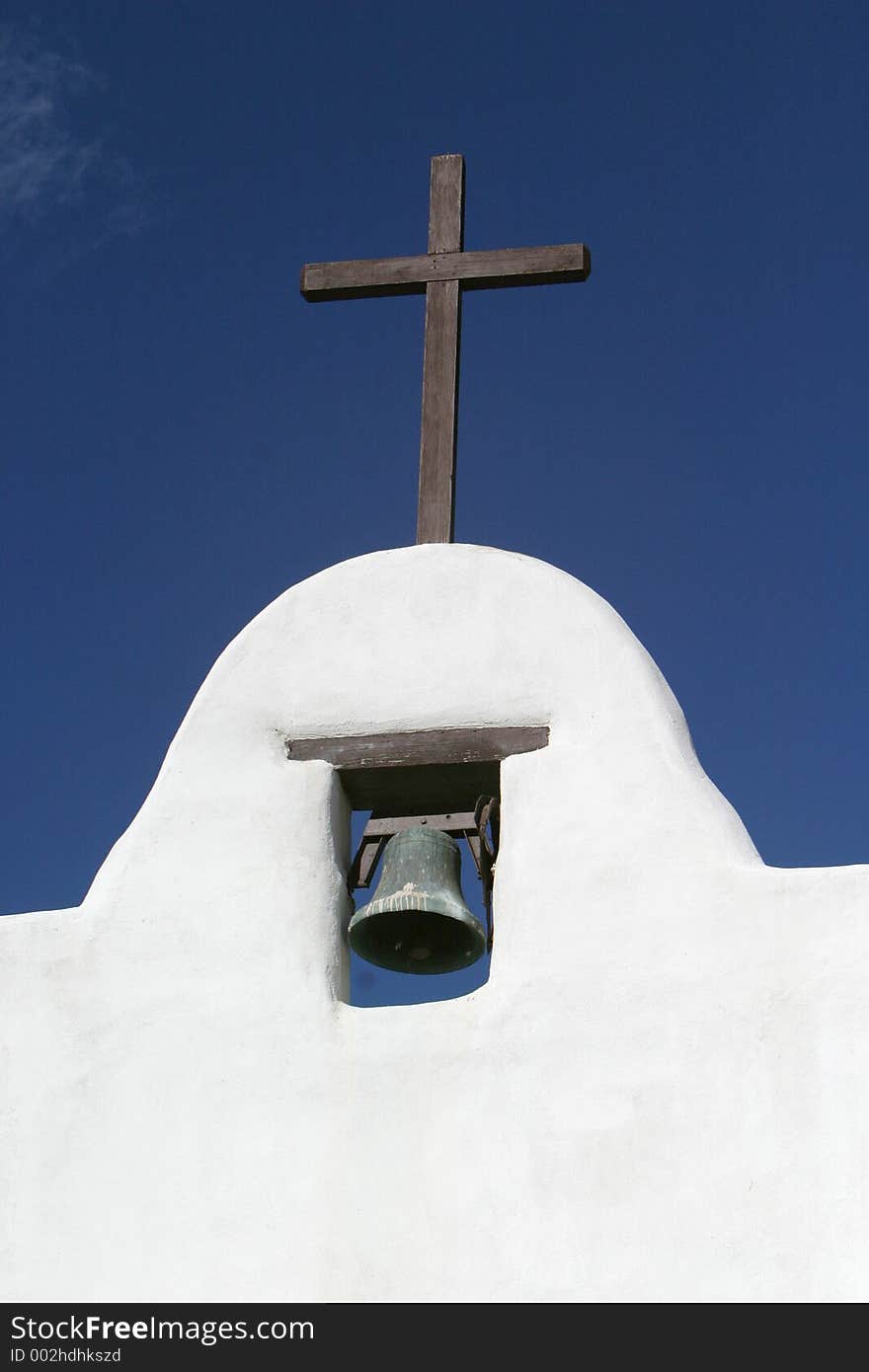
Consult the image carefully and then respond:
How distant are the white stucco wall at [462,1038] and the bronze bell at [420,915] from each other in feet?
0.57

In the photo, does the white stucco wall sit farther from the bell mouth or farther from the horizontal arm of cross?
the horizontal arm of cross

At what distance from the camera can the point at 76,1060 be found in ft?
18.6

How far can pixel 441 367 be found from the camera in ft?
22.5

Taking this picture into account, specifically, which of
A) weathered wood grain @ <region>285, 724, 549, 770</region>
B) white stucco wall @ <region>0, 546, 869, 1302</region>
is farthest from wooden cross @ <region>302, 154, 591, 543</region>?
weathered wood grain @ <region>285, 724, 549, 770</region>

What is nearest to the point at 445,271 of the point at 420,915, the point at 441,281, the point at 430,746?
the point at 441,281

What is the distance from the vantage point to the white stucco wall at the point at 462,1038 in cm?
513

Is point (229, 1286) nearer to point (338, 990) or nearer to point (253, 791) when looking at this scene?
point (338, 990)

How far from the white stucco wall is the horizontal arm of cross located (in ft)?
4.14

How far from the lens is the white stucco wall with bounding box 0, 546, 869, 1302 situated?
5133 millimetres

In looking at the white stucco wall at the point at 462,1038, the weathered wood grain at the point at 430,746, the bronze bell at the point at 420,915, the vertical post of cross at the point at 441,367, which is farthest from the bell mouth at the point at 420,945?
the vertical post of cross at the point at 441,367

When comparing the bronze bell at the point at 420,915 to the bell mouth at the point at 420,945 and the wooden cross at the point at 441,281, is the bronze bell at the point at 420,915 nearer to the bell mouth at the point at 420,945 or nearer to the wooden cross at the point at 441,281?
the bell mouth at the point at 420,945
